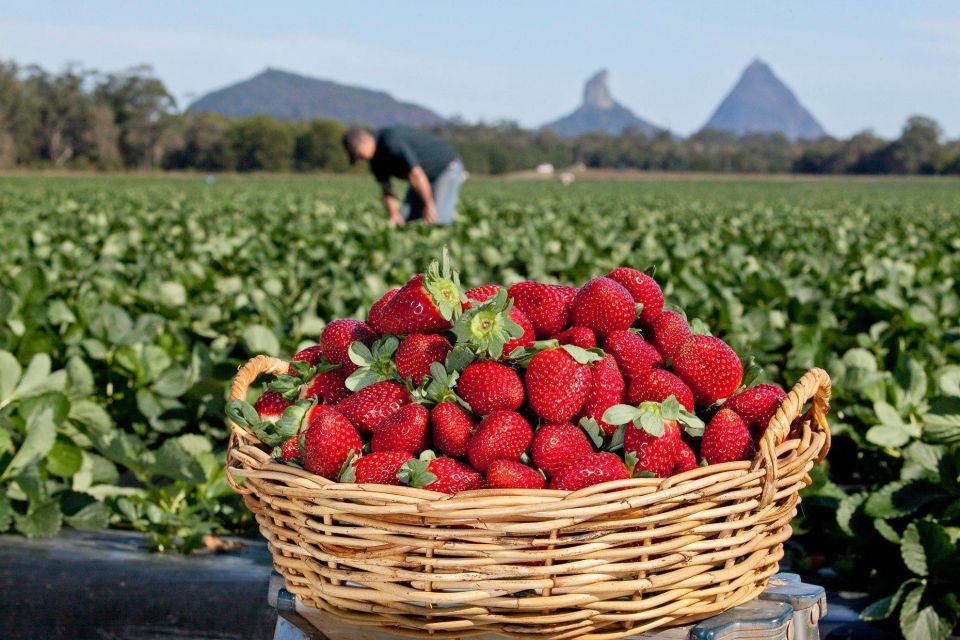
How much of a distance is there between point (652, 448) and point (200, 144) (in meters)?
95.1

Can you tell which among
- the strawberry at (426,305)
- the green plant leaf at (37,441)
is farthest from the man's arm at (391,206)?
the strawberry at (426,305)

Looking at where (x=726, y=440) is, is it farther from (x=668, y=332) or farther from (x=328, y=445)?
(x=328, y=445)

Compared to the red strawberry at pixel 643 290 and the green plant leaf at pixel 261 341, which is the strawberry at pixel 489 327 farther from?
the green plant leaf at pixel 261 341

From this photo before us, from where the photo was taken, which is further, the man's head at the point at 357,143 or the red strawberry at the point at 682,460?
the man's head at the point at 357,143

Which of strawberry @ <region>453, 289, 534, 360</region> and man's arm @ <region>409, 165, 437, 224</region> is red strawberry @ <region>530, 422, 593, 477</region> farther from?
man's arm @ <region>409, 165, 437, 224</region>

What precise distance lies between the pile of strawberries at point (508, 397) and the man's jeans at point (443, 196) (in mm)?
8029

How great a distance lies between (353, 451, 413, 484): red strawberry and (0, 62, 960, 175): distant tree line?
8820 cm

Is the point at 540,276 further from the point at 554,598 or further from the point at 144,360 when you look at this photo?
the point at 554,598

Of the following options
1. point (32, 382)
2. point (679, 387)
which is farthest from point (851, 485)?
point (32, 382)

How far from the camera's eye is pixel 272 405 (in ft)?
6.21

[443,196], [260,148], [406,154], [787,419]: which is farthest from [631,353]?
[260,148]

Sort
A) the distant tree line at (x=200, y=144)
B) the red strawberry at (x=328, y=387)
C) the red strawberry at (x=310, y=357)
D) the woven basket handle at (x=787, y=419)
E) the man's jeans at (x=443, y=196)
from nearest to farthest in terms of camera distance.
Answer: the woven basket handle at (x=787, y=419) < the red strawberry at (x=328, y=387) < the red strawberry at (x=310, y=357) < the man's jeans at (x=443, y=196) < the distant tree line at (x=200, y=144)

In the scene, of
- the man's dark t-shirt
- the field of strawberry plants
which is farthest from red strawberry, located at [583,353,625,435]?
the man's dark t-shirt

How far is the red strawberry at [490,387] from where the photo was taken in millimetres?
1672
